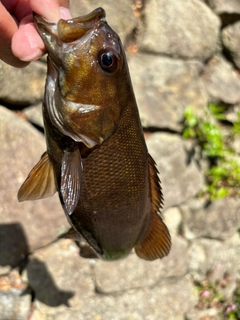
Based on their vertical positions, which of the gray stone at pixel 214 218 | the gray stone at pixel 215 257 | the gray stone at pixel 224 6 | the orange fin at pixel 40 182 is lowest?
the gray stone at pixel 215 257

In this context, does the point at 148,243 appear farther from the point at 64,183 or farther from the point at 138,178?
the point at 64,183

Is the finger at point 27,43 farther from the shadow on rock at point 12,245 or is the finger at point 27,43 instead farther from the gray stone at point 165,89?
the gray stone at point 165,89

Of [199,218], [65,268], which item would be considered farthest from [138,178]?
[199,218]

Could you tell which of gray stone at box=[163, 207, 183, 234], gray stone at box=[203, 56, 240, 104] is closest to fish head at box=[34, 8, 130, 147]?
gray stone at box=[163, 207, 183, 234]

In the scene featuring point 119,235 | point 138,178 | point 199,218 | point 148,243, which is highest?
point 138,178

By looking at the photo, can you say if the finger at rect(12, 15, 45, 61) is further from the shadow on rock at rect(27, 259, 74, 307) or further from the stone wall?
the shadow on rock at rect(27, 259, 74, 307)

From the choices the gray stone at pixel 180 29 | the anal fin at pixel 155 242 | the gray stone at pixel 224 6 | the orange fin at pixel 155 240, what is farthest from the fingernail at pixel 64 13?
the gray stone at pixel 224 6
